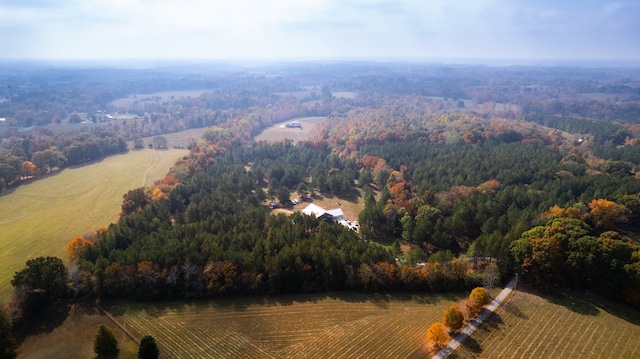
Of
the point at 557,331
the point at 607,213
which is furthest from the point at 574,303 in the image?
the point at 607,213

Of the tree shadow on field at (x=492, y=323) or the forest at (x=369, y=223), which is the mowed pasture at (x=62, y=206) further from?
the tree shadow on field at (x=492, y=323)

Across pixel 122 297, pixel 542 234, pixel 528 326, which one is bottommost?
pixel 122 297

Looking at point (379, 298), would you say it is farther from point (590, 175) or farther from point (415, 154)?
point (415, 154)

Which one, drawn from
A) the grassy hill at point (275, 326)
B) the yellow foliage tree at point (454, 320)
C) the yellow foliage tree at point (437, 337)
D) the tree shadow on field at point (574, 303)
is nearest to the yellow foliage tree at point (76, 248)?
the grassy hill at point (275, 326)

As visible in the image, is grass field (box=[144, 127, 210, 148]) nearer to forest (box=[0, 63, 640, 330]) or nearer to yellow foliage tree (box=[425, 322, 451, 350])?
forest (box=[0, 63, 640, 330])

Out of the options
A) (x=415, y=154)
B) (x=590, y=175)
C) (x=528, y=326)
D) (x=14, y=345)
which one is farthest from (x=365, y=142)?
(x=14, y=345)
